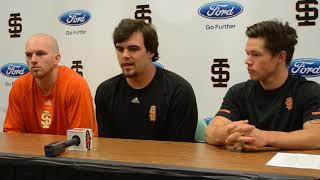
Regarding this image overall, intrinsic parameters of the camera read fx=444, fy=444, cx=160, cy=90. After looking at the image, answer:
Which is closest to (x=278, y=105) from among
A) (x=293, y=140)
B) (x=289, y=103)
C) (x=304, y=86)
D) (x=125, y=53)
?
(x=289, y=103)

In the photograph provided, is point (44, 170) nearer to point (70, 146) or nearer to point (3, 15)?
point (70, 146)

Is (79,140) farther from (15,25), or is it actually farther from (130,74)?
(15,25)

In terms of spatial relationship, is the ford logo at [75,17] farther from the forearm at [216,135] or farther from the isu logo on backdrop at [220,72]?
the forearm at [216,135]

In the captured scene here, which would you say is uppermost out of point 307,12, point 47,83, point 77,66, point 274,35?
point 307,12

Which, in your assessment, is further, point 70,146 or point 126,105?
point 126,105

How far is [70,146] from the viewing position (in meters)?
1.71

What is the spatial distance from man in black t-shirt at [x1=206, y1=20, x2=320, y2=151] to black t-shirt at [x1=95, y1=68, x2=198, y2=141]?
333mm

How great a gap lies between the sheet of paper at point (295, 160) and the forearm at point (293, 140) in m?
0.13

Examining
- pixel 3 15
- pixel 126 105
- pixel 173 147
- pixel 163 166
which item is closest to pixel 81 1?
pixel 3 15

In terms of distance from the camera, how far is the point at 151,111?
2.54m

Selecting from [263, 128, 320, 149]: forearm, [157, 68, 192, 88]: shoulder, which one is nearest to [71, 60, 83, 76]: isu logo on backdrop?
[157, 68, 192, 88]: shoulder

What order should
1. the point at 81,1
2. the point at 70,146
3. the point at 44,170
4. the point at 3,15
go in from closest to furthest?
1. the point at 44,170
2. the point at 70,146
3. the point at 81,1
4. the point at 3,15

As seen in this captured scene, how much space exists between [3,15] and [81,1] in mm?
770

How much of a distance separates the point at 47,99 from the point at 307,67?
5.48 ft
